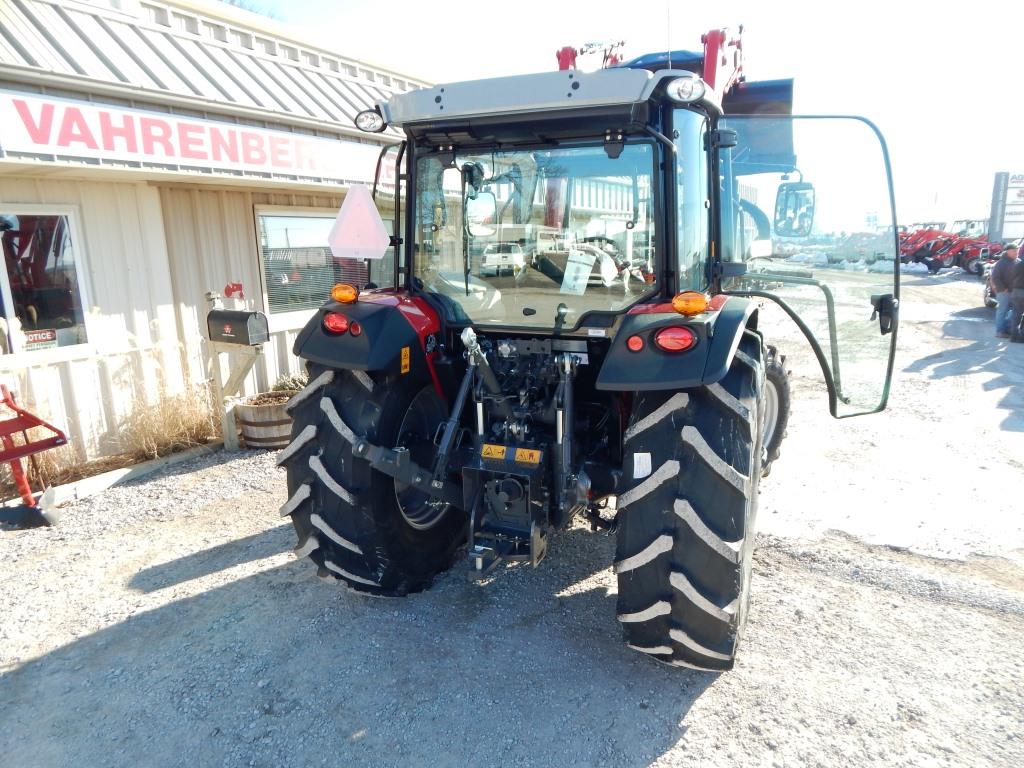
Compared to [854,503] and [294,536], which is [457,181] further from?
[854,503]

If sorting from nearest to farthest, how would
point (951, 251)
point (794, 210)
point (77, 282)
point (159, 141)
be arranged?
point (794, 210) < point (159, 141) < point (77, 282) < point (951, 251)

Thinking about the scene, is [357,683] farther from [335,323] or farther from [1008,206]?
[1008,206]

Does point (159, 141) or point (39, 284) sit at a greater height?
point (159, 141)

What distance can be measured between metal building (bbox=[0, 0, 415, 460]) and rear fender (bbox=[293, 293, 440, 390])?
2.47 meters

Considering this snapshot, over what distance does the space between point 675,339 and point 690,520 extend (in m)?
0.66

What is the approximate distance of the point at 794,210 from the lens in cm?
387

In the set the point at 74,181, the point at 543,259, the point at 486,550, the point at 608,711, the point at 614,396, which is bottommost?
the point at 608,711

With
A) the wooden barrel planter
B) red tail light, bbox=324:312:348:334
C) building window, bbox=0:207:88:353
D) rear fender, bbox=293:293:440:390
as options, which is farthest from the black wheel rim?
building window, bbox=0:207:88:353

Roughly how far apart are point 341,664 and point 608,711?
1133 mm

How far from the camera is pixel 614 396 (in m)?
3.14

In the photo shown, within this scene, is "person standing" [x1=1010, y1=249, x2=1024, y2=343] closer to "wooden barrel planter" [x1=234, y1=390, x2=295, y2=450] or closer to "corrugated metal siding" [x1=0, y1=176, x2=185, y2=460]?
"wooden barrel planter" [x1=234, y1=390, x2=295, y2=450]

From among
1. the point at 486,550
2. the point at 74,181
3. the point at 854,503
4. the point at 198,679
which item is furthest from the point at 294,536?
the point at 854,503

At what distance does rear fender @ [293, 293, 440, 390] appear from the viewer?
2.94m

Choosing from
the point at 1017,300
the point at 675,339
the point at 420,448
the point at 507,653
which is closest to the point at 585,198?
the point at 675,339
